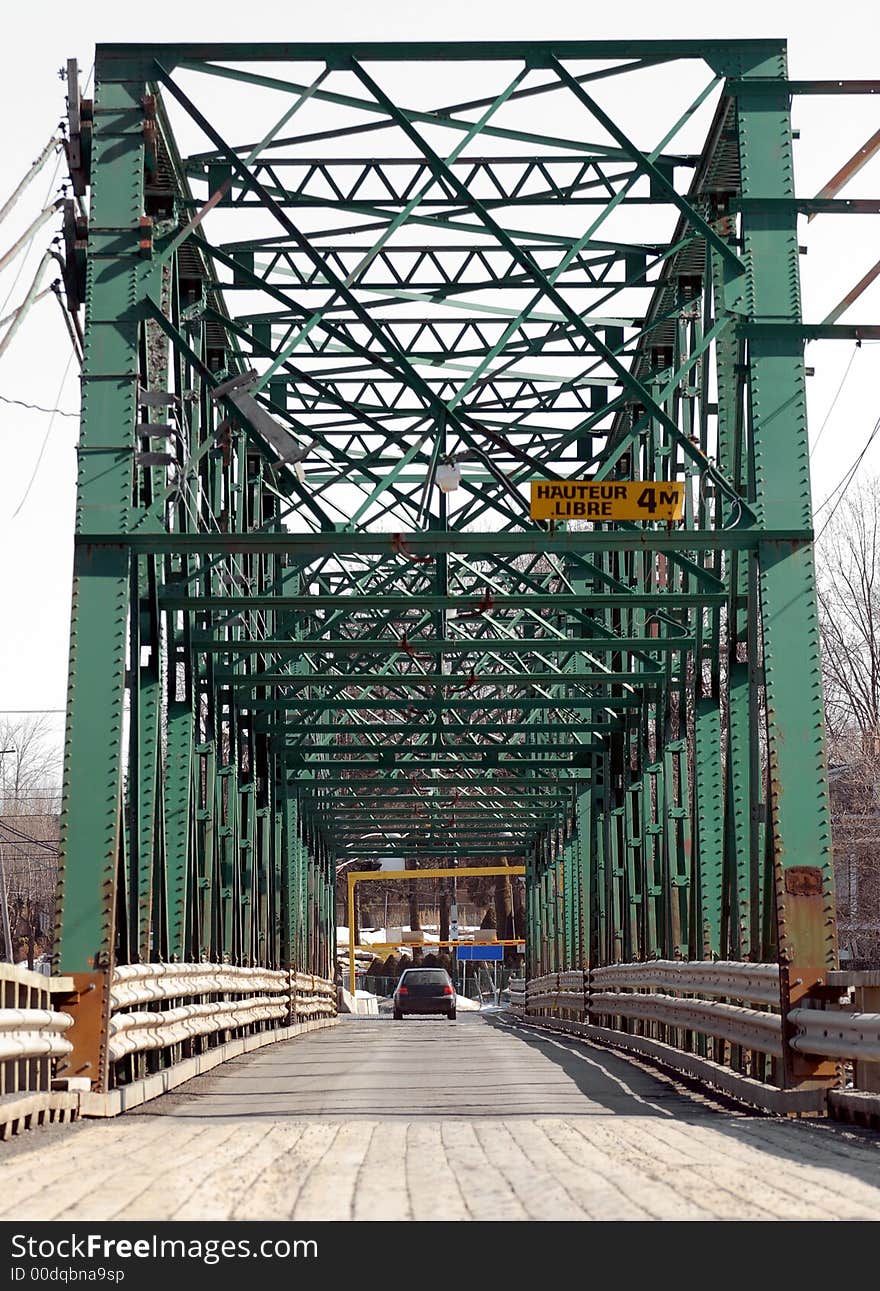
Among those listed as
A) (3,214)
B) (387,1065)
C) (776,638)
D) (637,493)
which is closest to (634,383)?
(637,493)

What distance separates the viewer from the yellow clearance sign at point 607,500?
16391 millimetres

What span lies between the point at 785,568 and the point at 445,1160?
25.0 ft

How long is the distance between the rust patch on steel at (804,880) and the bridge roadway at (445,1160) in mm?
1691

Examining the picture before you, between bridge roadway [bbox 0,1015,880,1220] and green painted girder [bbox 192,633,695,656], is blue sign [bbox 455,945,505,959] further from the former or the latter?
bridge roadway [bbox 0,1015,880,1220]

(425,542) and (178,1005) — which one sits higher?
(425,542)

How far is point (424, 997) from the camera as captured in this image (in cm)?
5312

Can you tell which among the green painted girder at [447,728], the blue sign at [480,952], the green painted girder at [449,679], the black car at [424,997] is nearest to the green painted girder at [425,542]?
the green painted girder at [449,679]

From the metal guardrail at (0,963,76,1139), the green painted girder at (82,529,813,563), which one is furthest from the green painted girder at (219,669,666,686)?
the metal guardrail at (0,963,76,1139)

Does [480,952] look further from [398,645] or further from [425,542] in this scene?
[425,542]

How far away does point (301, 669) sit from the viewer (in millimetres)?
33969

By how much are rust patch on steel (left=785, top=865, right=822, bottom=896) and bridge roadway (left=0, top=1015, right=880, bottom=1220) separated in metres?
1.69

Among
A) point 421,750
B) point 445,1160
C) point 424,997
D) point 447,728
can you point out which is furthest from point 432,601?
point 424,997
